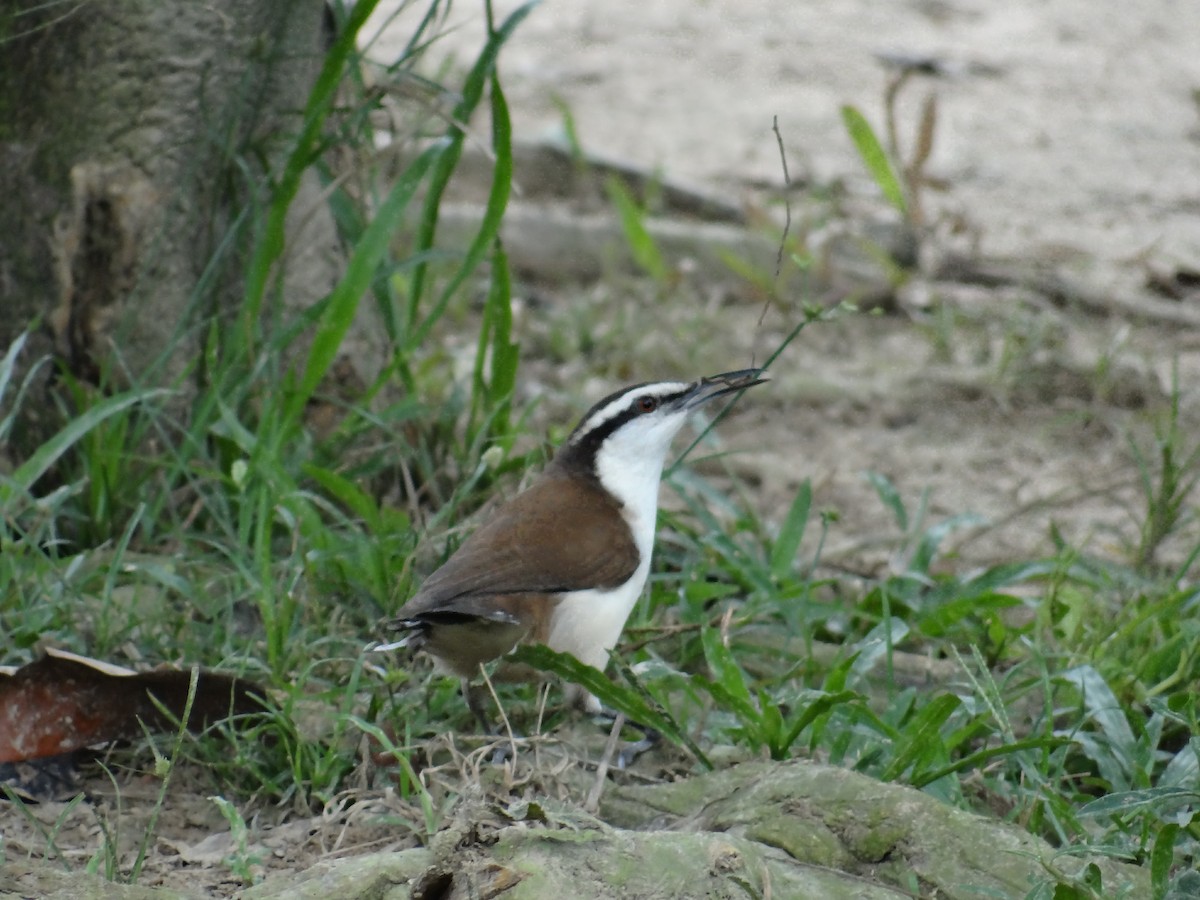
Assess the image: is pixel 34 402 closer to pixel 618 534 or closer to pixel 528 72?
pixel 618 534

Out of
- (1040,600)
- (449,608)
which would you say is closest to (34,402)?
(449,608)

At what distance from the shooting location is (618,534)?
4406 millimetres

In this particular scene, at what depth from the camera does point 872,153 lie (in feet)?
25.5

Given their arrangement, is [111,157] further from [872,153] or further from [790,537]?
[872,153]

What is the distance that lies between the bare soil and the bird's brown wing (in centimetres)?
54

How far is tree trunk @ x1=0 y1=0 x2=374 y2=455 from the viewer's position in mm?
5145

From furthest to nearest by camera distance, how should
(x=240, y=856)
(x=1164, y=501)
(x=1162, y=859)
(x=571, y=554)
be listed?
(x=1164, y=501) → (x=571, y=554) → (x=240, y=856) → (x=1162, y=859)

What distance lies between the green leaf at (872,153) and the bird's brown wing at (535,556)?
364cm

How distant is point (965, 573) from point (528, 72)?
5.96 meters

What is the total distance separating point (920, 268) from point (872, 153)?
A: 0.69 metres

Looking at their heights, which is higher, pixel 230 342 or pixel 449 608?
pixel 230 342

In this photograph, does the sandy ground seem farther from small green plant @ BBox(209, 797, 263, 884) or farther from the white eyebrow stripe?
small green plant @ BBox(209, 797, 263, 884)

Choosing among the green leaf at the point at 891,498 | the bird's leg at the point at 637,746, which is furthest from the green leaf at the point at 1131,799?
the green leaf at the point at 891,498

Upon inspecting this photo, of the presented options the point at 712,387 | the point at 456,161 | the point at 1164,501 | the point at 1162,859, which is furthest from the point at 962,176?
the point at 1162,859
